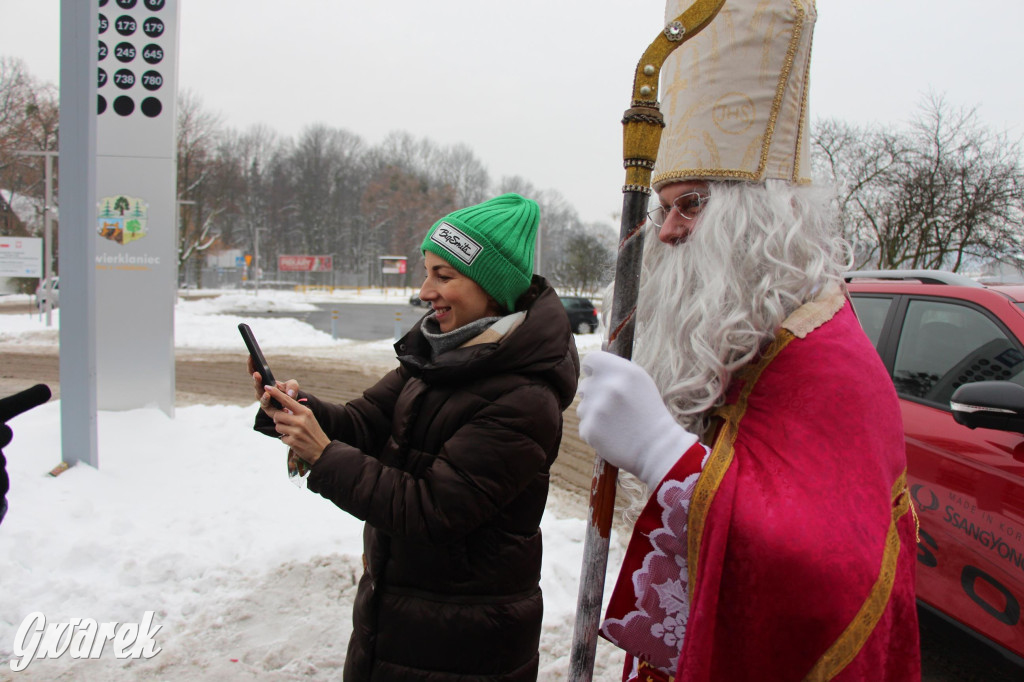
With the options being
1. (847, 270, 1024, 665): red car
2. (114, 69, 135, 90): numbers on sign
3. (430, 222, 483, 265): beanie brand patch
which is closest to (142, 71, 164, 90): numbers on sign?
(114, 69, 135, 90): numbers on sign

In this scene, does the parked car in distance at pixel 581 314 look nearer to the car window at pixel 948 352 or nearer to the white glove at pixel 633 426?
the car window at pixel 948 352

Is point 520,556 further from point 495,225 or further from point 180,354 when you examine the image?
point 180,354

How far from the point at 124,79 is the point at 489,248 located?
272 inches

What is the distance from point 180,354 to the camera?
1398 centimetres

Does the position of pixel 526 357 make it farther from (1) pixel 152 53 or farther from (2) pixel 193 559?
(1) pixel 152 53

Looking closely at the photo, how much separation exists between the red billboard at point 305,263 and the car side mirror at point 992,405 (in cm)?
6014

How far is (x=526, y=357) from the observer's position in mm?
1845

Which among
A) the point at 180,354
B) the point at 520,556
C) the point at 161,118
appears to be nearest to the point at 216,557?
Answer: the point at 520,556

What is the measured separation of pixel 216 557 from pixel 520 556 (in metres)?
2.82

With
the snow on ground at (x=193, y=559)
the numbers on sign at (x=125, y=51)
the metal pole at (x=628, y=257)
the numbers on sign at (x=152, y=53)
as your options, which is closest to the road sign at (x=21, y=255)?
the numbers on sign at (x=125, y=51)

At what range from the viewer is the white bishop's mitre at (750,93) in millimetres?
1319

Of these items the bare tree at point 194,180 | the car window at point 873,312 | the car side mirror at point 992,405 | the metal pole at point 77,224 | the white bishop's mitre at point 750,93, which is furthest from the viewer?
the bare tree at point 194,180

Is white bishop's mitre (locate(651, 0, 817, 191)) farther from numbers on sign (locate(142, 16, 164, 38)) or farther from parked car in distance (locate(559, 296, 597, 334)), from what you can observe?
parked car in distance (locate(559, 296, 597, 334))

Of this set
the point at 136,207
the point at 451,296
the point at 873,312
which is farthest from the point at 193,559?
the point at 136,207
